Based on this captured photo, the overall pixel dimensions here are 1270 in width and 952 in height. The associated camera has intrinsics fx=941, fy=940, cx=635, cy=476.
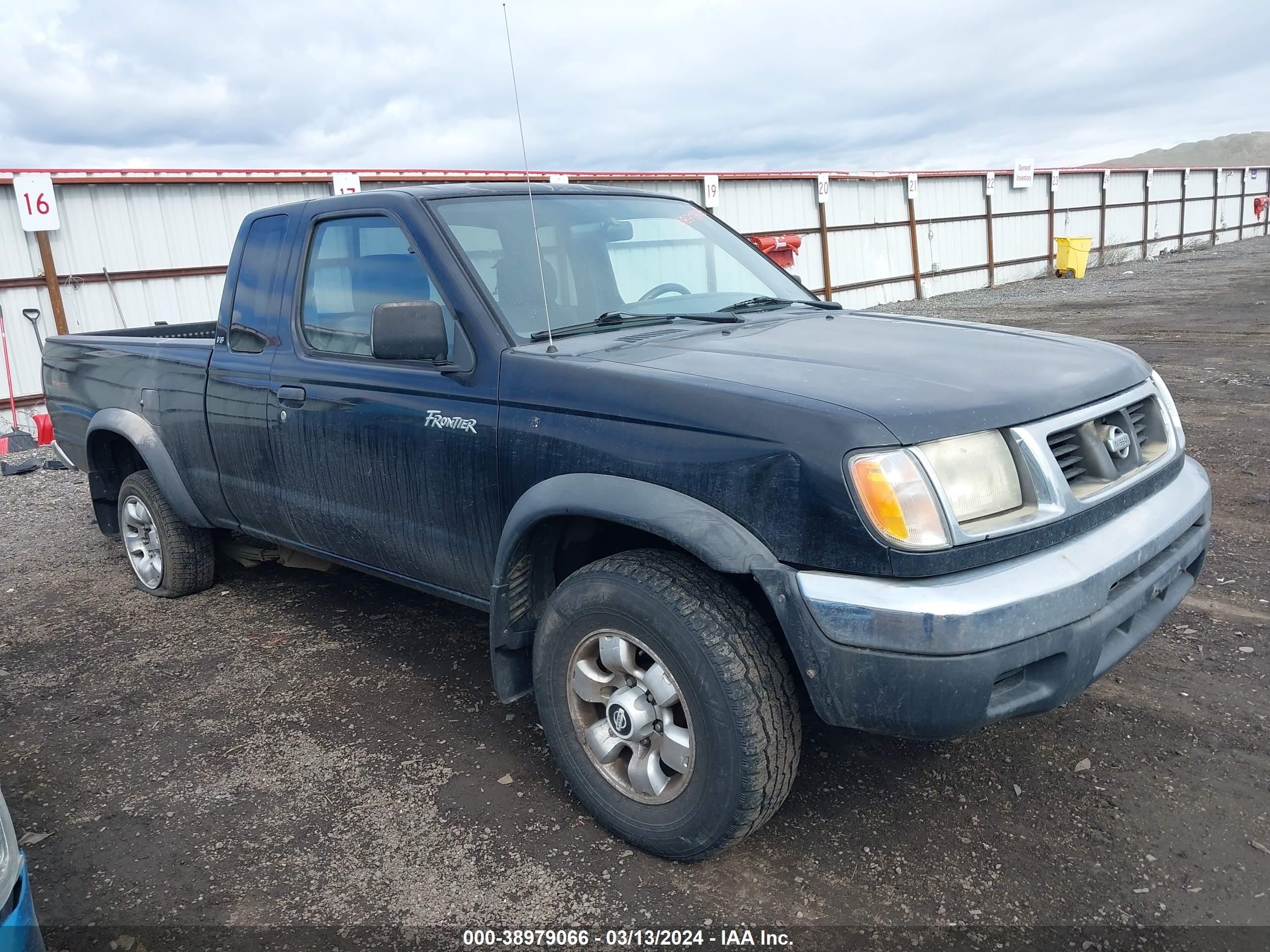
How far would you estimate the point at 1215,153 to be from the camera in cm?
13312

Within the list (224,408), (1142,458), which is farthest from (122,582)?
(1142,458)

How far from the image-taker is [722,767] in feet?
7.80

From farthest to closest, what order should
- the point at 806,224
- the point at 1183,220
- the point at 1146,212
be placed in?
the point at 1183,220 < the point at 1146,212 < the point at 806,224

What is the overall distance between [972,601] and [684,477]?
754 mm

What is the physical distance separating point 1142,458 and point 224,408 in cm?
349

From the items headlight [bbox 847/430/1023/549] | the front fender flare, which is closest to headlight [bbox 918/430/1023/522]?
headlight [bbox 847/430/1023/549]

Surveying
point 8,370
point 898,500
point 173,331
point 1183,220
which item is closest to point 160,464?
point 173,331

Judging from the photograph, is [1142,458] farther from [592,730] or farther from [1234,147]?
[1234,147]

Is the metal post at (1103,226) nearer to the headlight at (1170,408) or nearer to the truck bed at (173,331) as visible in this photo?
the truck bed at (173,331)

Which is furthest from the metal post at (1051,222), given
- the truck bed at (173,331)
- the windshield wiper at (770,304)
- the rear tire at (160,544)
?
the rear tire at (160,544)

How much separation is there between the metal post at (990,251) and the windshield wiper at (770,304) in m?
24.2

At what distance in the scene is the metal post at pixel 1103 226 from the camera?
102ft

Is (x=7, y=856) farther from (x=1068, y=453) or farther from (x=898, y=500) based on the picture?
(x=1068, y=453)

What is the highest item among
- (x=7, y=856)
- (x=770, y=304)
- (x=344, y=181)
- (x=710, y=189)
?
(x=344, y=181)
